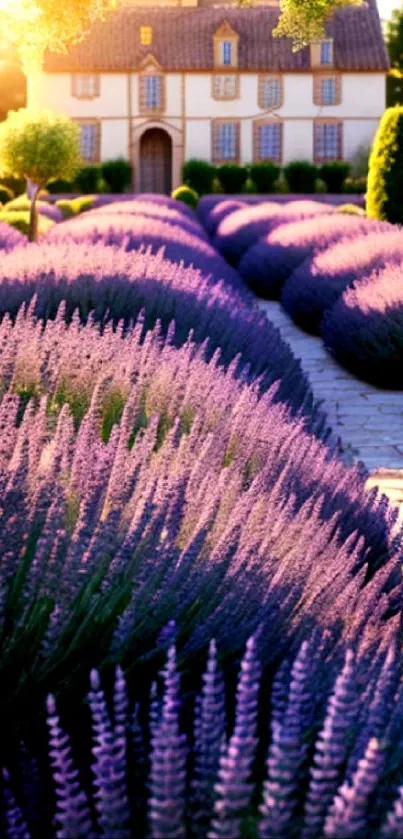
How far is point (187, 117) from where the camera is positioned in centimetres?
4431

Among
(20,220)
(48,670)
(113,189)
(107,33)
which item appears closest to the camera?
(48,670)

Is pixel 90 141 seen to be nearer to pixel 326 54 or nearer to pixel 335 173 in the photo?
pixel 335 173

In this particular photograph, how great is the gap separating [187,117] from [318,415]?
133ft

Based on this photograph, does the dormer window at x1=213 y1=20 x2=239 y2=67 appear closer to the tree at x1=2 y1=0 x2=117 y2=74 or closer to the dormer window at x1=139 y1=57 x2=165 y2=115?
the dormer window at x1=139 y1=57 x2=165 y2=115

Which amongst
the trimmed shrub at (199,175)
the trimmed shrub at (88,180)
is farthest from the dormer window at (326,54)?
the trimmed shrub at (88,180)

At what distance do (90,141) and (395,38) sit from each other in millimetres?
18393

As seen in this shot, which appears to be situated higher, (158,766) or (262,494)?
(158,766)

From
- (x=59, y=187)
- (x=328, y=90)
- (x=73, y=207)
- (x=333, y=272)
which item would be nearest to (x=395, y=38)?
(x=328, y=90)

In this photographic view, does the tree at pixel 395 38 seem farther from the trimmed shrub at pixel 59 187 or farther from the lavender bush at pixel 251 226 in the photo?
the lavender bush at pixel 251 226

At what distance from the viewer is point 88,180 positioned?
139 feet

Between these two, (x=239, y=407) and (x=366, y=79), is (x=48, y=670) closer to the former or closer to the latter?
(x=239, y=407)

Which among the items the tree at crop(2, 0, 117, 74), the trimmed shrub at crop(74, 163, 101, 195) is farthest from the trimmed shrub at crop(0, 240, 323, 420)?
the trimmed shrub at crop(74, 163, 101, 195)

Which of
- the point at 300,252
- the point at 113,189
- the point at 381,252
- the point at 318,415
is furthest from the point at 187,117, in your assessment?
the point at 318,415

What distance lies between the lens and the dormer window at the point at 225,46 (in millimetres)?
44812
